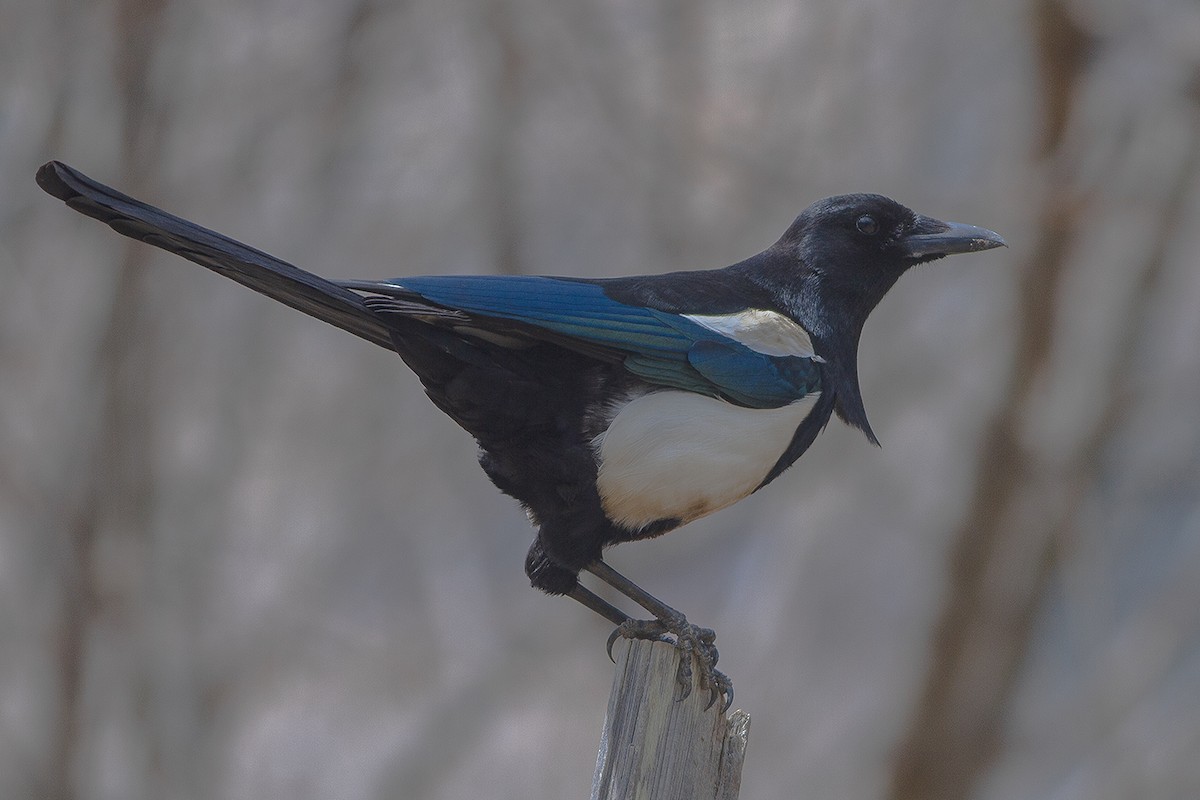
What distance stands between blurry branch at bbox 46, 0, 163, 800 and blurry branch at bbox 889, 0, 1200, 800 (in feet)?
13.2

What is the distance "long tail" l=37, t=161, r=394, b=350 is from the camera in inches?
102

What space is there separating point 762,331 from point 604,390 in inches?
16.8

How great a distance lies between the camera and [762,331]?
3.24 metres

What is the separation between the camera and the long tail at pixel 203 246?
2596 mm

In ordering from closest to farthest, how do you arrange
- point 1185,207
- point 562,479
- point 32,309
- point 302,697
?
point 562,479 < point 1185,207 < point 32,309 < point 302,697

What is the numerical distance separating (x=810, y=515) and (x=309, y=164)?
321 centimetres

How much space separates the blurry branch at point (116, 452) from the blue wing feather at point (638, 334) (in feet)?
14.1

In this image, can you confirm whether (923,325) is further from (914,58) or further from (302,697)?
(302,697)

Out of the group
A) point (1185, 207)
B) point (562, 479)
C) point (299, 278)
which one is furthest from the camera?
point (1185, 207)

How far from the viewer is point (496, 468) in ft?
10.3

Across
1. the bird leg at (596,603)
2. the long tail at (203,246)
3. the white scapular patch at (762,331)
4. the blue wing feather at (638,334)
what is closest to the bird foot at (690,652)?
the bird leg at (596,603)

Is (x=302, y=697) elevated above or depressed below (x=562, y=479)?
above

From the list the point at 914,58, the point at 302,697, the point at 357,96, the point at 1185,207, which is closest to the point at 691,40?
the point at 914,58

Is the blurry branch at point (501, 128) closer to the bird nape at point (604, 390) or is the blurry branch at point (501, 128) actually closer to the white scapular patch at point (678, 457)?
the bird nape at point (604, 390)
